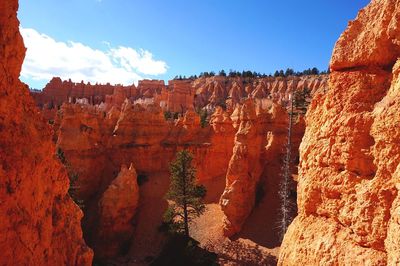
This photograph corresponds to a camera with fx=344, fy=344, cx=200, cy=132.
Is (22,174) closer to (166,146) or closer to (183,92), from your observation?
(166,146)

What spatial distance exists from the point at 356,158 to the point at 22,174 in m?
8.01

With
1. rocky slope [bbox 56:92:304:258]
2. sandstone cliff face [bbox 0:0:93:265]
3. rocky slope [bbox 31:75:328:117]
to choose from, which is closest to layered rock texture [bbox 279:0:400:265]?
sandstone cliff face [bbox 0:0:93:265]

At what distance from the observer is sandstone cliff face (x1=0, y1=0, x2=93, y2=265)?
8.45 metres

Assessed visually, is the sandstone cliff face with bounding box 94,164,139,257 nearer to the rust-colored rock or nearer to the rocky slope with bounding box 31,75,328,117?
the rust-colored rock

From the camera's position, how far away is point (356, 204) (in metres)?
6.58

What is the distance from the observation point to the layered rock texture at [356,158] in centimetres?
603

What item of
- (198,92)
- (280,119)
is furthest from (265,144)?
(198,92)

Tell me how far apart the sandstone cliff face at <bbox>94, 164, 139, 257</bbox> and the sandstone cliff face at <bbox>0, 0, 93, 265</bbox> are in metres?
15.9

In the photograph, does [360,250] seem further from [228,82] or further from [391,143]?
[228,82]

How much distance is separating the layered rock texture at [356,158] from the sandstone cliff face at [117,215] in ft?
67.6

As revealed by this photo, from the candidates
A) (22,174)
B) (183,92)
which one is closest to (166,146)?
(22,174)

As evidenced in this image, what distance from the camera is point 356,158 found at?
693 cm

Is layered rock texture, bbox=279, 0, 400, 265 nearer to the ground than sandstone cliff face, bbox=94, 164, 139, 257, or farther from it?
farther from it

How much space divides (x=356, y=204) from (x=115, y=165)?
30.2 m
